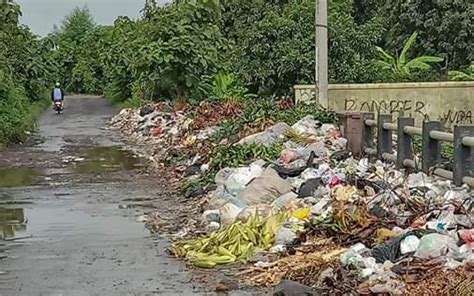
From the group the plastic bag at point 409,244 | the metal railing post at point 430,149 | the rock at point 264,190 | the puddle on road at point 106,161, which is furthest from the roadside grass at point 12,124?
the plastic bag at point 409,244

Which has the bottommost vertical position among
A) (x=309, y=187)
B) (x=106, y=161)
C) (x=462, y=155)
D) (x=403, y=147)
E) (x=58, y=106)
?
(x=58, y=106)

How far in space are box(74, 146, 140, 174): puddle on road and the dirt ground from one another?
0.02m

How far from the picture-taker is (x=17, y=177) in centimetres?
1689

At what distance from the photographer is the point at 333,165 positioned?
1208cm

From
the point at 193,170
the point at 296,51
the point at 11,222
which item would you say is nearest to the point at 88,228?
the point at 11,222

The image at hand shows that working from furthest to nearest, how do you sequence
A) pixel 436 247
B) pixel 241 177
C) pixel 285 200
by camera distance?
pixel 241 177 → pixel 285 200 → pixel 436 247

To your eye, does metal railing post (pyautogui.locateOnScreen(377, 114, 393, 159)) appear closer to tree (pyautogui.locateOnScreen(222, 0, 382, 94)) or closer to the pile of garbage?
the pile of garbage

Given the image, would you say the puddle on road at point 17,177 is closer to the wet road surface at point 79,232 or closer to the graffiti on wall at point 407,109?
the wet road surface at point 79,232

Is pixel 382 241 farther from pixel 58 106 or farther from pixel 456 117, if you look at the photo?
pixel 58 106

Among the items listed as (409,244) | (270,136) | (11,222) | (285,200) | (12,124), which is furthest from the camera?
(12,124)

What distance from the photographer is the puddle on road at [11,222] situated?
418 inches

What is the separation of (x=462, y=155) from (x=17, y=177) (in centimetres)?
977

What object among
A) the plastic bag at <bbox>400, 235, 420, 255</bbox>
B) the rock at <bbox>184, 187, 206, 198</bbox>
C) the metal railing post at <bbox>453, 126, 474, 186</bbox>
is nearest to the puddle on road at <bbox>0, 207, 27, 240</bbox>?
the rock at <bbox>184, 187, 206, 198</bbox>

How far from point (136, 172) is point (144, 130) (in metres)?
10.5
